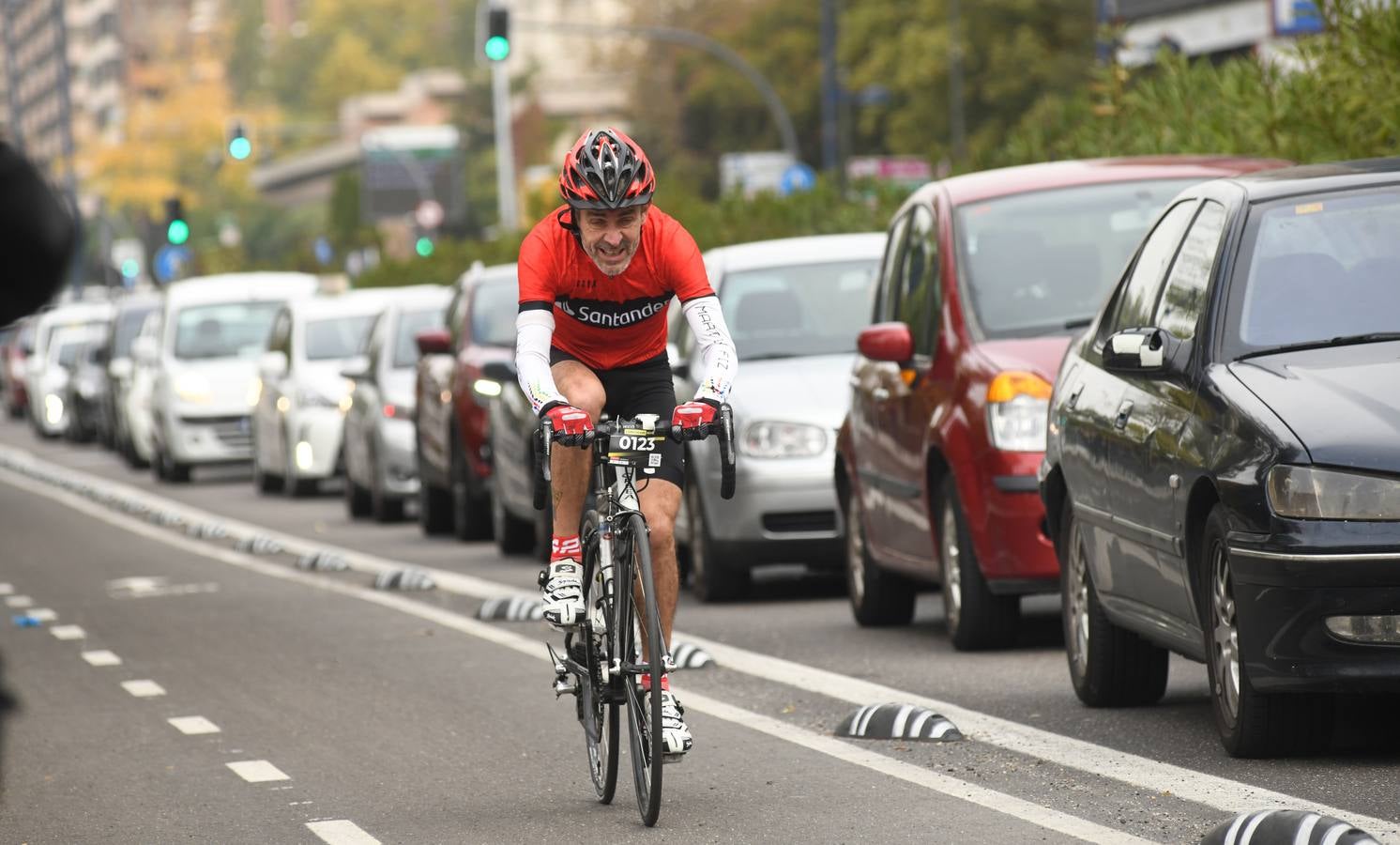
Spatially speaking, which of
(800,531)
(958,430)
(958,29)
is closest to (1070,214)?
(958,430)

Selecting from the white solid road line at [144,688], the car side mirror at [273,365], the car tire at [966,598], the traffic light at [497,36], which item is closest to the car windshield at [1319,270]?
the car tire at [966,598]

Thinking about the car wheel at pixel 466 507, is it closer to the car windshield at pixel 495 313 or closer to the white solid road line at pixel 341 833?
the car windshield at pixel 495 313

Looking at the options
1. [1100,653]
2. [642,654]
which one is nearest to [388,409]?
[1100,653]

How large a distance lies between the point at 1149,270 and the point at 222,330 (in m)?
23.1

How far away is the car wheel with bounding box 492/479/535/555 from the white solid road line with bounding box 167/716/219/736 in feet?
26.8

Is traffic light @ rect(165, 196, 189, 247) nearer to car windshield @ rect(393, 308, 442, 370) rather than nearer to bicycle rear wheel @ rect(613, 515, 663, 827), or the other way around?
car windshield @ rect(393, 308, 442, 370)

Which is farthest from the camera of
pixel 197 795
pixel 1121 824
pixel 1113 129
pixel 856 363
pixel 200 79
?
pixel 200 79

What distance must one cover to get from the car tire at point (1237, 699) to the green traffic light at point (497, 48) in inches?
1031

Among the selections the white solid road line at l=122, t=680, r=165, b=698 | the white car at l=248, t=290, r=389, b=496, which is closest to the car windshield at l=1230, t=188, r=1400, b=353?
the white solid road line at l=122, t=680, r=165, b=698

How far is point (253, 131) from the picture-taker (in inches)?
2820

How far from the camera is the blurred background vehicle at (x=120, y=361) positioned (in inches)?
1420

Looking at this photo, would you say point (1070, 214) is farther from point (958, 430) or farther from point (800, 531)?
point (800, 531)

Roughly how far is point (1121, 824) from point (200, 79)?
135333mm

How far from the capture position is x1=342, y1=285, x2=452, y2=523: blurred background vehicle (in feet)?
74.0
